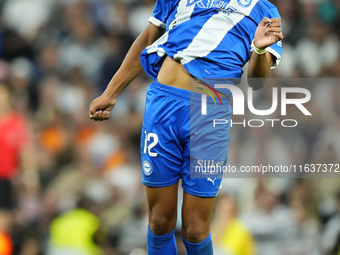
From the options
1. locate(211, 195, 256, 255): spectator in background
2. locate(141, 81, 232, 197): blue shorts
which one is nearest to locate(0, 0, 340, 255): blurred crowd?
locate(211, 195, 256, 255): spectator in background

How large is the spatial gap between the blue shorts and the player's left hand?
0.42m

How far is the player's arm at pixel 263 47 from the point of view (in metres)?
2.06

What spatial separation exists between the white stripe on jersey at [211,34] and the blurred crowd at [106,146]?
2345mm

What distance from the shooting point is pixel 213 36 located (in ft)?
7.50

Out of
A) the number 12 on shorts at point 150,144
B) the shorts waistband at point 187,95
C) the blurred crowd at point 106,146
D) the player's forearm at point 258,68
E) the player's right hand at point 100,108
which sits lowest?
the blurred crowd at point 106,146

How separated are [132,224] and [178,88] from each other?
96.9 inches

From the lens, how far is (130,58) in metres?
2.59

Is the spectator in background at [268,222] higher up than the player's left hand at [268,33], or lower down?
lower down

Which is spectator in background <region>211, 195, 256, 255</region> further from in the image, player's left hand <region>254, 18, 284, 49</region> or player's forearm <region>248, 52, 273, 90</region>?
player's left hand <region>254, 18, 284, 49</region>

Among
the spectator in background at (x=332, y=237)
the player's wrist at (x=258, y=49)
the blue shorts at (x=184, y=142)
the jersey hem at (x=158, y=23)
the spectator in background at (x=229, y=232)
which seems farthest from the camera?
the spectator in background at (x=332, y=237)

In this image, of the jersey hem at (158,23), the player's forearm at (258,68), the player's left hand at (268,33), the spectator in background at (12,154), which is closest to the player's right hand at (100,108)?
the jersey hem at (158,23)

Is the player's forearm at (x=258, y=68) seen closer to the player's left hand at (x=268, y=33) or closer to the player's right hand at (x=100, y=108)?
the player's left hand at (x=268, y=33)

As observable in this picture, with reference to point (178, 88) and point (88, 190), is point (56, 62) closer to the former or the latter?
point (88, 190)

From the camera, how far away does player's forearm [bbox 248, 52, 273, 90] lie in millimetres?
2242
